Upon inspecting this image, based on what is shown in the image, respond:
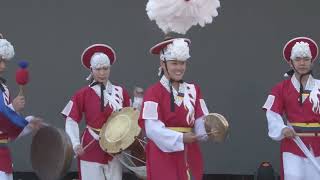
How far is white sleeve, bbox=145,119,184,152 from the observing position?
7.01 metres

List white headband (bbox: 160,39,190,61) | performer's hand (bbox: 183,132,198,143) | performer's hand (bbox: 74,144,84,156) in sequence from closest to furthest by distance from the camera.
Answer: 1. performer's hand (bbox: 183,132,198,143)
2. white headband (bbox: 160,39,190,61)
3. performer's hand (bbox: 74,144,84,156)

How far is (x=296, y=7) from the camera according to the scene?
10.1 metres

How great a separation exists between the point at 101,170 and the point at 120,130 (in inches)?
20.7

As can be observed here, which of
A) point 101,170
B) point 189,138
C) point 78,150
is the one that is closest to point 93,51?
point 78,150

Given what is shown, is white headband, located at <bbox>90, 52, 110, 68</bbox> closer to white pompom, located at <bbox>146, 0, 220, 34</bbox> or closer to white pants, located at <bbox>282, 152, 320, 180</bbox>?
white pompom, located at <bbox>146, 0, 220, 34</bbox>

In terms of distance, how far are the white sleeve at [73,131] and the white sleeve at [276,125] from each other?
1911 millimetres

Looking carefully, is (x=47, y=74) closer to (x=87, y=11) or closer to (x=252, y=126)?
(x=87, y=11)

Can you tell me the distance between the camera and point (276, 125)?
315 inches

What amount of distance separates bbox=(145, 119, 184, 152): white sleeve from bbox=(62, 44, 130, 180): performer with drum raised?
1287 millimetres

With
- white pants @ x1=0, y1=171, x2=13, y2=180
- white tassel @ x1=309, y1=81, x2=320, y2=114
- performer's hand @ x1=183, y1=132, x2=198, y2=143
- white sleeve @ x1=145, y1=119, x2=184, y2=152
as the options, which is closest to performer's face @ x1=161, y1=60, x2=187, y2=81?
white sleeve @ x1=145, y1=119, x2=184, y2=152

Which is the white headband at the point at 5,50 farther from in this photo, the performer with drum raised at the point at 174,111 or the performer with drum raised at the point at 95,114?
the performer with drum raised at the point at 174,111

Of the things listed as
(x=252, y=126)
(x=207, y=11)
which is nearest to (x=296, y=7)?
(x=252, y=126)

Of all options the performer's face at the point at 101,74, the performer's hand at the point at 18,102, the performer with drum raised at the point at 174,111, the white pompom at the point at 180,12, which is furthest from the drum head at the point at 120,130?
the white pompom at the point at 180,12

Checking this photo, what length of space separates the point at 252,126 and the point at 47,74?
104 inches
